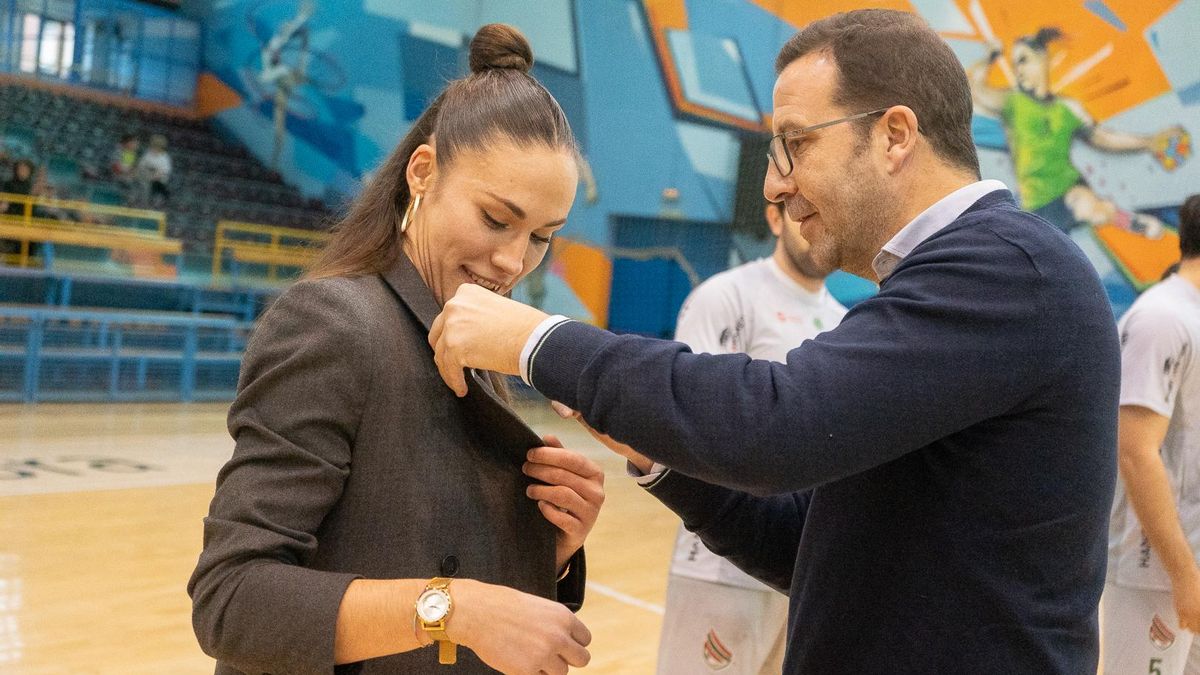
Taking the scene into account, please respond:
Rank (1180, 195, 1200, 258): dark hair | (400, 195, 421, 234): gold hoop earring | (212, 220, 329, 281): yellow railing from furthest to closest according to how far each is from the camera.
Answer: (212, 220, 329, 281): yellow railing < (1180, 195, 1200, 258): dark hair < (400, 195, 421, 234): gold hoop earring

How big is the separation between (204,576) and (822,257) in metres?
0.89

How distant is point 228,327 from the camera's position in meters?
11.7

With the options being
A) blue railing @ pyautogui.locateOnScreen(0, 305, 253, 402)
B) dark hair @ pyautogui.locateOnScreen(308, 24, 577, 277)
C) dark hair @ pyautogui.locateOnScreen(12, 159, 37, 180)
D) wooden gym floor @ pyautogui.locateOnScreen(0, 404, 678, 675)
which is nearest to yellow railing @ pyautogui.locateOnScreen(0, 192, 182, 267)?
dark hair @ pyautogui.locateOnScreen(12, 159, 37, 180)

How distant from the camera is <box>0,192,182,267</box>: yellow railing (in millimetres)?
11477

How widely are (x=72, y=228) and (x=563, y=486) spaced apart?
12.6 meters

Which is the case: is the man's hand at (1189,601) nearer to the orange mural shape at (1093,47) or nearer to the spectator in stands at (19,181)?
the orange mural shape at (1093,47)

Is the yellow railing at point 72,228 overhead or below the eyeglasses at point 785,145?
below

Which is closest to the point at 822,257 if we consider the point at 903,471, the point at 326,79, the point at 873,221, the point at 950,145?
the point at 873,221

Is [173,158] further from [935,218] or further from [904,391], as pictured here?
[904,391]

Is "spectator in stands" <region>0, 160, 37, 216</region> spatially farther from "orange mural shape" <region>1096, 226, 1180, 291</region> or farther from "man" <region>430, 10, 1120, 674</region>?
"man" <region>430, 10, 1120, 674</region>

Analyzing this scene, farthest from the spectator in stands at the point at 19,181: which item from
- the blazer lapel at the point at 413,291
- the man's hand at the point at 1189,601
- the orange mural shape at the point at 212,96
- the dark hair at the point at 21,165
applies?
the man's hand at the point at 1189,601

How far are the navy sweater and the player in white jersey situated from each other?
1.52m

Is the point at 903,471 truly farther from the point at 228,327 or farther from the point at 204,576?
the point at 228,327

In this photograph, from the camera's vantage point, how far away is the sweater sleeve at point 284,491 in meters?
1.15
